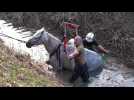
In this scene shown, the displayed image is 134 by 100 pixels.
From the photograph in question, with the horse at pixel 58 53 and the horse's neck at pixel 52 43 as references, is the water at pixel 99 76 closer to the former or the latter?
the horse at pixel 58 53

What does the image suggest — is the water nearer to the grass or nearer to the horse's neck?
the horse's neck

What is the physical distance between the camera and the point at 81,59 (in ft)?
30.6

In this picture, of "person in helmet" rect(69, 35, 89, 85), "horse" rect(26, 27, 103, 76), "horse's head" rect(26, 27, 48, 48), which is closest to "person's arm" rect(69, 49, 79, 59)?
"person in helmet" rect(69, 35, 89, 85)

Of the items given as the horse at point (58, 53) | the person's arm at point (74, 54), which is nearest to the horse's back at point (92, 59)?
the horse at point (58, 53)

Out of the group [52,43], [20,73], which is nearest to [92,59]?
[52,43]

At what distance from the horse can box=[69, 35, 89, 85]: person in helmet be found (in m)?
0.20

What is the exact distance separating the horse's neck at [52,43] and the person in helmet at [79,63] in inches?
25.2

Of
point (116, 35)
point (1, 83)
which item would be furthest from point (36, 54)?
point (1, 83)

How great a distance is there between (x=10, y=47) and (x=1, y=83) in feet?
11.0

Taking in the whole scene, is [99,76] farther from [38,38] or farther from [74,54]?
[38,38]

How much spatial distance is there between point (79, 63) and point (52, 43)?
879 millimetres

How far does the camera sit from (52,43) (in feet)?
32.6

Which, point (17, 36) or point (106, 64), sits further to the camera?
point (17, 36)
